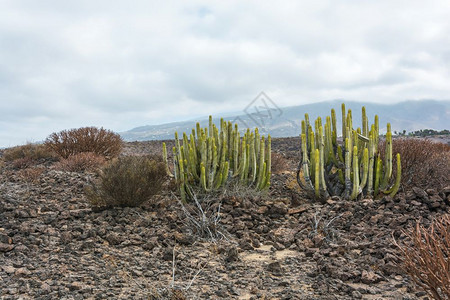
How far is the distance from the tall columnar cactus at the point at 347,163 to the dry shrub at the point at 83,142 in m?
8.09

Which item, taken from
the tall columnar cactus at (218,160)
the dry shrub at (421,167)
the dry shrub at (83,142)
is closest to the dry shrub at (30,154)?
the dry shrub at (83,142)

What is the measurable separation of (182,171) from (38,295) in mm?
3786

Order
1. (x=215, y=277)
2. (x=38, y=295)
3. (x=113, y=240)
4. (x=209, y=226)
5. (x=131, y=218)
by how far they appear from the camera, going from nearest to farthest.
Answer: (x=38, y=295)
(x=215, y=277)
(x=113, y=240)
(x=209, y=226)
(x=131, y=218)

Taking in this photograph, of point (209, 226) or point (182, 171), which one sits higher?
point (182, 171)

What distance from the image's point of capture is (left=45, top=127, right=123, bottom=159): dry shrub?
13469 mm

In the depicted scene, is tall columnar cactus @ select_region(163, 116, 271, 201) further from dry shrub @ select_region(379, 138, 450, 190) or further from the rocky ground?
dry shrub @ select_region(379, 138, 450, 190)

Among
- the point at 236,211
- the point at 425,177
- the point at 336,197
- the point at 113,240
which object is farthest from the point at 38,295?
the point at 425,177

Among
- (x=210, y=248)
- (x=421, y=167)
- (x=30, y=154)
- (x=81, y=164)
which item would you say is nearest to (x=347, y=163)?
(x=421, y=167)

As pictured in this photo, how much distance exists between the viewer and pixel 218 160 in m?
7.71

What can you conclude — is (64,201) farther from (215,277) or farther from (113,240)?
(215,277)

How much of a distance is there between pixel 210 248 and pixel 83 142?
378 inches

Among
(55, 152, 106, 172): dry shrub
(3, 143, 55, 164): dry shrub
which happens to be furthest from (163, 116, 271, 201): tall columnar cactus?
(3, 143, 55, 164): dry shrub

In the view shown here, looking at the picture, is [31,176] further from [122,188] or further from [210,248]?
[210,248]

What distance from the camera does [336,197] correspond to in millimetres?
7172
